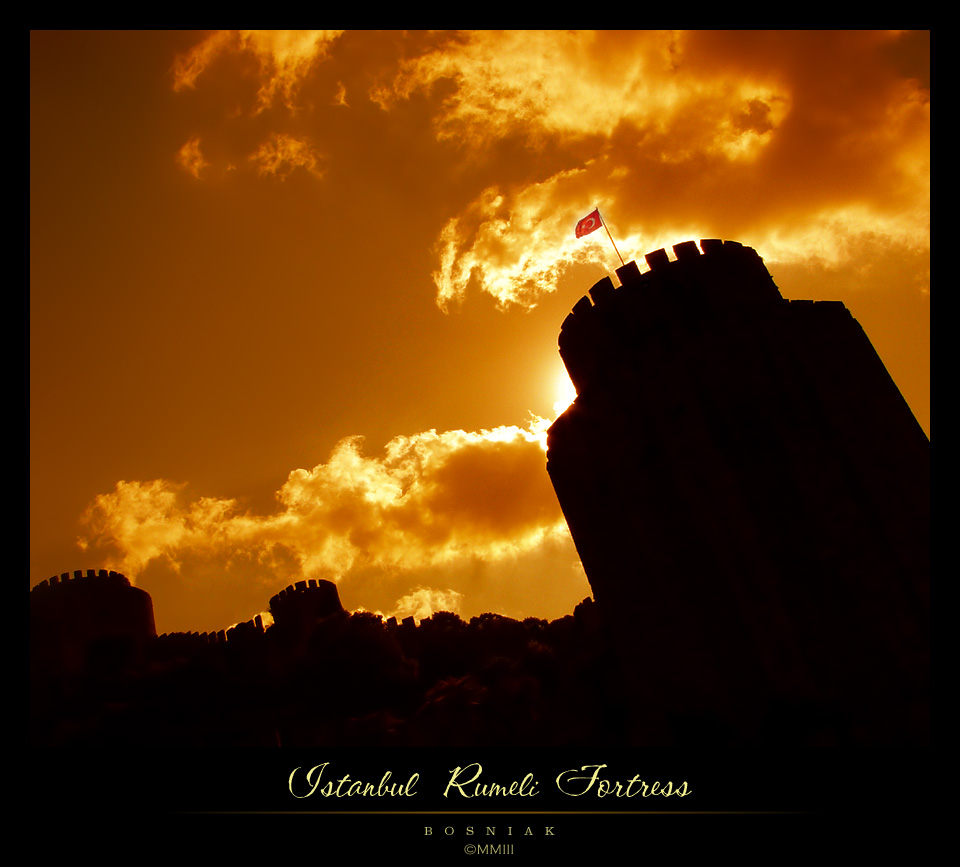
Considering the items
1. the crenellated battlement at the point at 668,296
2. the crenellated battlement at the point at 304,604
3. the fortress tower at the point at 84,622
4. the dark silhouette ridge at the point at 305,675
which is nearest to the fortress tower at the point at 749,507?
the crenellated battlement at the point at 668,296

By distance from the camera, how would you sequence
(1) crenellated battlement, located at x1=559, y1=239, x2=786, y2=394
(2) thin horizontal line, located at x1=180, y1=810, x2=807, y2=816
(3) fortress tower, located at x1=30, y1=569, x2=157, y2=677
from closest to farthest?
(2) thin horizontal line, located at x1=180, y1=810, x2=807, y2=816
(1) crenellated battlement, located at x1=559, y1=239, x2=786, y2=394
(3) fortress tower, located at x1=30, y1=569, x2=157, y2=677

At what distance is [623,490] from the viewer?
1503 cm

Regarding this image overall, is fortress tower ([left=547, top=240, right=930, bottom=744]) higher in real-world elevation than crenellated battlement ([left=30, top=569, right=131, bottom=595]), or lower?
lower

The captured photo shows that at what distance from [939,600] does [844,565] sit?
269cm

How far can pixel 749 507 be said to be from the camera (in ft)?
41.8

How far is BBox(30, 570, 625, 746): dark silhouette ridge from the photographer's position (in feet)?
86.2

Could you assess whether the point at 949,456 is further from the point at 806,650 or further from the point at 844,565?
the point at 806,650

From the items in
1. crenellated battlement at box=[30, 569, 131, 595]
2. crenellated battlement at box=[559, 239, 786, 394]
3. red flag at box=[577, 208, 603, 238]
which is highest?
crenellated battlement at box=[30, 569, 131, 595]

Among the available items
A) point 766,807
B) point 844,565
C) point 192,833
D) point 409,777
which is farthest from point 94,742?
point 844,565

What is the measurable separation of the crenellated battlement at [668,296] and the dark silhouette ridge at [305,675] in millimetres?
12829

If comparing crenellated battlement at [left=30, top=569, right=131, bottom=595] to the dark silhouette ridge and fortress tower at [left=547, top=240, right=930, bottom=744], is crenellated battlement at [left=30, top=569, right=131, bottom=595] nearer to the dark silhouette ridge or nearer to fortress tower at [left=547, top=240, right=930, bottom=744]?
the dark silhouette ridge

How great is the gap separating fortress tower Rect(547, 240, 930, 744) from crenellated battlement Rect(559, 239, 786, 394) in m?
0.05

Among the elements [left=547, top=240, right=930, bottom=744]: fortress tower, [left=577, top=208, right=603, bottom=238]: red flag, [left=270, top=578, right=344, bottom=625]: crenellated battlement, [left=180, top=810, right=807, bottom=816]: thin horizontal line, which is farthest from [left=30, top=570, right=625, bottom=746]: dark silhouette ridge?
[left=577, top=208, right=603, bottom=238]: red flag

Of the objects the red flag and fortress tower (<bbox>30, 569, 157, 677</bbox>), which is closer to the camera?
the red flag
